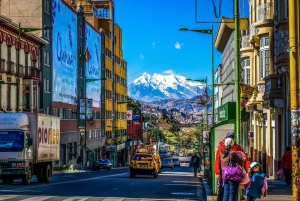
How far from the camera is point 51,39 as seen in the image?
74188 mm

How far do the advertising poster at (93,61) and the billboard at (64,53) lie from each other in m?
5.52

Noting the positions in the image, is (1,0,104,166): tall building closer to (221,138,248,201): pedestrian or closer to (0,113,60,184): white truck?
(0,113,60,184): white truck

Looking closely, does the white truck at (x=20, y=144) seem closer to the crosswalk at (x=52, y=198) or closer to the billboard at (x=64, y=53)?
the crosswalk at (x=52, y=198)

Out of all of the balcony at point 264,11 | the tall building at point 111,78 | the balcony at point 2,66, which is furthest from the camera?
the tall building at point 111,78

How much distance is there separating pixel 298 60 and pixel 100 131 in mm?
91973

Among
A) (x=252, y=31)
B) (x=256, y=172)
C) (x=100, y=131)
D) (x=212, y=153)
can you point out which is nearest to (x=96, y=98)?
(x=100, y=131)

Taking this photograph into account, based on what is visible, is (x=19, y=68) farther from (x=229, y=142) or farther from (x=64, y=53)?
(x=229, y=142)

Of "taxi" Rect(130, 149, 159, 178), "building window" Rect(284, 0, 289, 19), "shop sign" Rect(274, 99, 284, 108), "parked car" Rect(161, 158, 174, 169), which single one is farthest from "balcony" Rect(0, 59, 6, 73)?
"building window" Rect(284, 0, 289, 19)

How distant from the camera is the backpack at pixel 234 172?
1405 centimetres

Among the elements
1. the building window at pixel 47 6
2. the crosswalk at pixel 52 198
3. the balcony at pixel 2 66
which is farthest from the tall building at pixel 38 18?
the crosswalk at pixel 52 198

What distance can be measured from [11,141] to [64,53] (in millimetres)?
51532

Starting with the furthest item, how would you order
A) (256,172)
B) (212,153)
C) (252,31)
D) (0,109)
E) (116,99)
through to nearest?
(116,99) < (0,109) < (252,31) < (212,153) < (256,172)

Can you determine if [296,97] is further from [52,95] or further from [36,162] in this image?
[52,95]

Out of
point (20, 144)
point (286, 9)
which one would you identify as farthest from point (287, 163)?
point (20, 144)
